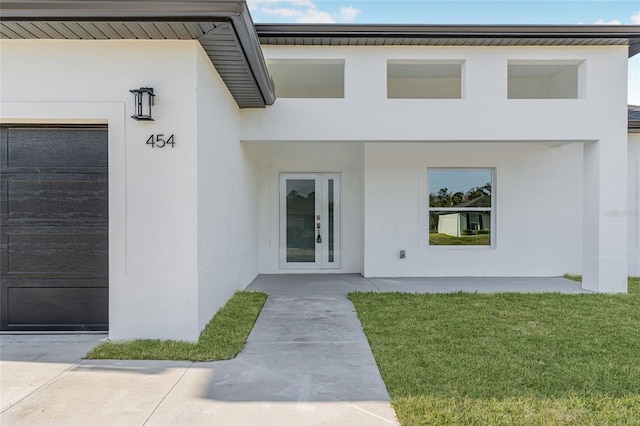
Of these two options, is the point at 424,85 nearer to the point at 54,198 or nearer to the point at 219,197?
the point at 219,197

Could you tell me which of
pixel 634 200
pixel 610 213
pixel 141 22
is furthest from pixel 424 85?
pixel 141 22

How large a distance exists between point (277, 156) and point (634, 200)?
8.97 meters

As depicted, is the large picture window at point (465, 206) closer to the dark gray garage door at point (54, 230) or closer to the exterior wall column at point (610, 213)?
the exterior wall column at point (610, 213)

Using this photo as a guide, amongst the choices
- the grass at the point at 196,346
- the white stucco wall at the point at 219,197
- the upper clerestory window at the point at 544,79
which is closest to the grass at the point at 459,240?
the upper clerestory window at the point at 544,79

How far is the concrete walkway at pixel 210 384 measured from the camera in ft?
10.5

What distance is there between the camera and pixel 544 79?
34.8 ft

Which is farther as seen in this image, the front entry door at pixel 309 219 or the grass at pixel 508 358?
the front entry door at pixel 309 219

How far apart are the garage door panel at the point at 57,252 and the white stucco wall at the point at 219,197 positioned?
1.28m

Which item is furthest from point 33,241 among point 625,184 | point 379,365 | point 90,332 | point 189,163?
point 625,184

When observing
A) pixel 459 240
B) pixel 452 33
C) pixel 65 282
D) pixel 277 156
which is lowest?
pixel 65 282

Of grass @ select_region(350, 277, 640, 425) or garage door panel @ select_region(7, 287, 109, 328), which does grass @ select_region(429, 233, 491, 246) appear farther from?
garage door panel @ select_region(7, 287, 109, 328)

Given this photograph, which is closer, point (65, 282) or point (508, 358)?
point (508, 358)

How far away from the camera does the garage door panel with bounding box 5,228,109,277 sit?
17.2 feet

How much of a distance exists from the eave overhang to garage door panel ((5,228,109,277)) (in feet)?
7.73
